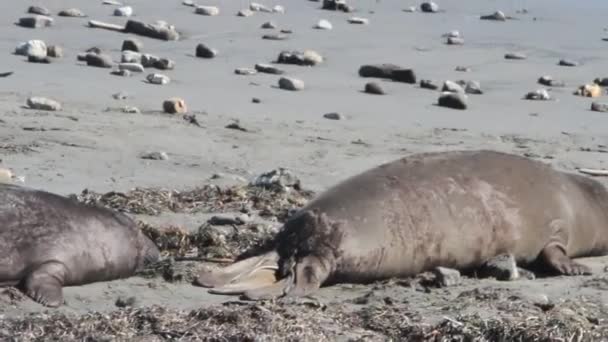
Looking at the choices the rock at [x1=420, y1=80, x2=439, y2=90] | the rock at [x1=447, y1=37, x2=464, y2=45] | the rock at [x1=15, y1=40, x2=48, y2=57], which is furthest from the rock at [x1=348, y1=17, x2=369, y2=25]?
the rock at [x1=15, y1=40, x2=48, y2=57]

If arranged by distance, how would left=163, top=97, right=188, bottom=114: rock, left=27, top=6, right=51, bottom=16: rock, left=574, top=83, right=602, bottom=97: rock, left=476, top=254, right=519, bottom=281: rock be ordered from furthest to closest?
left=27, top=6, right=51, bottom=16: rock
left=574, top=83, right=602, bottom=97: rock
left=163, top=97, right=188, bottom=114: rock
left=476, top=254, right=519, bottom=281: rock

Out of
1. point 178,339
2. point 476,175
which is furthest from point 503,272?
point 178,339

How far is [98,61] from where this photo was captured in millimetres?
10508

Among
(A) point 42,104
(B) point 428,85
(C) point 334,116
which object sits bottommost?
(B) point 428,85

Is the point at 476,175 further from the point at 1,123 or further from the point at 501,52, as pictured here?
the point at 501,52

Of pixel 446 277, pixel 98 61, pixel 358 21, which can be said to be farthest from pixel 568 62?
pixel 446 277

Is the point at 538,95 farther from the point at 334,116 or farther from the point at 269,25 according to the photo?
the point at 269,25

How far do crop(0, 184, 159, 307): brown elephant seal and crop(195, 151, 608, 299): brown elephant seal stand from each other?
0.37 meters

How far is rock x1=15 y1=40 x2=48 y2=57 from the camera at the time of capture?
10531 millimetres

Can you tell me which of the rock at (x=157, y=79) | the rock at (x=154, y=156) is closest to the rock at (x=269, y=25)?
the rock at (x=157, y=79)

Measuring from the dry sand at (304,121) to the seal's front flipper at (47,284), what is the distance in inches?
3.0

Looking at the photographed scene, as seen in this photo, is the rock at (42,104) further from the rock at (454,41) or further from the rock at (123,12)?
the rock at (454,41)

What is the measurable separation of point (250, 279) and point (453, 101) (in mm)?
5089

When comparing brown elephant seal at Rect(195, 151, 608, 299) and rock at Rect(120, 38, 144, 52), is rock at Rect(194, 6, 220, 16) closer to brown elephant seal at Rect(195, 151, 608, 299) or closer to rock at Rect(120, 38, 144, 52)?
rock at Rect(120, 38, 144, 52)
